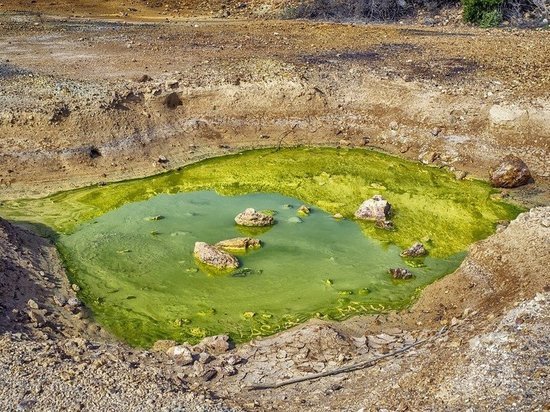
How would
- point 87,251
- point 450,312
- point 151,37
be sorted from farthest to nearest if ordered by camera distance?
point 151,37, point 87,251, point 450,312

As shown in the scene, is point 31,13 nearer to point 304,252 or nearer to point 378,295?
point 304,252

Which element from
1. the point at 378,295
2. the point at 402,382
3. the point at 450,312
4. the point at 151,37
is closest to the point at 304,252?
the point at 378,295

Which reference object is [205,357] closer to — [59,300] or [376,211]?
[59,300]

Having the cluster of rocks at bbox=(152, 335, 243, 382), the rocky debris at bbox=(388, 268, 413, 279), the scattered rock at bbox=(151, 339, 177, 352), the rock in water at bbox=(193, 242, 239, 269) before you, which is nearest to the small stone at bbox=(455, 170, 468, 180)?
the rocky debris at bbox=(388, 268, 413, 279)

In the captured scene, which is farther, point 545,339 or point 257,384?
point 257,384

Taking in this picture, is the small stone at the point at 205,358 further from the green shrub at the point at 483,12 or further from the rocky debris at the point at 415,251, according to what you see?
the green shrub at the point at 483,12

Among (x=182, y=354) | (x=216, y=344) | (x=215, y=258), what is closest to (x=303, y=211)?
(x=215, y=258)
